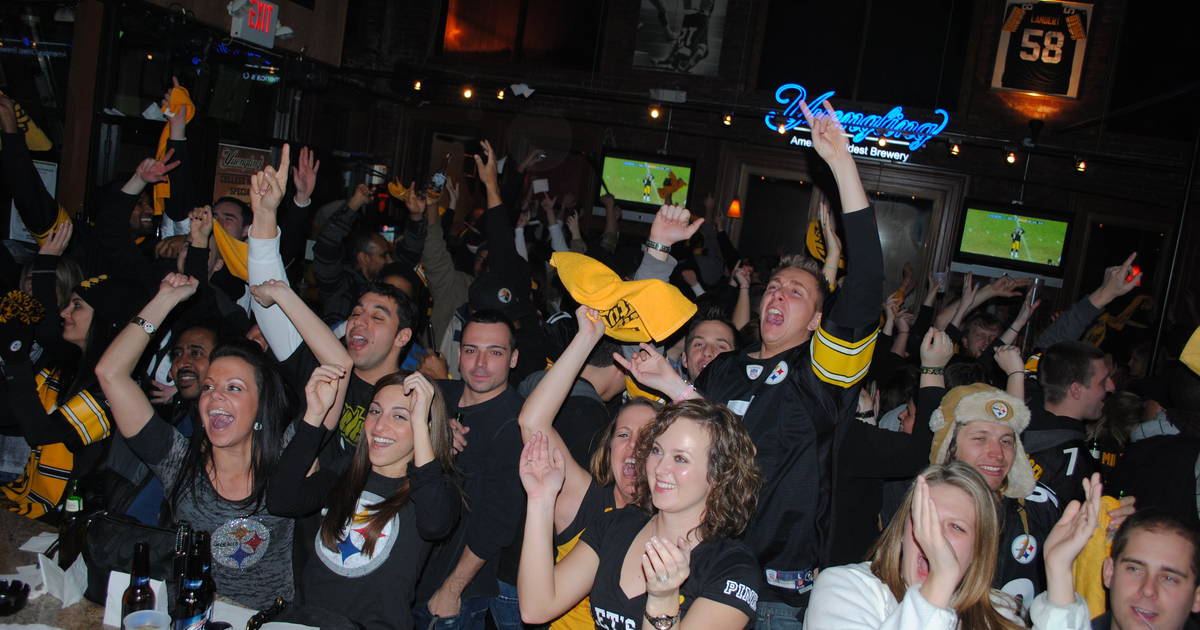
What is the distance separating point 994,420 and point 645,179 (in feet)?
29.0

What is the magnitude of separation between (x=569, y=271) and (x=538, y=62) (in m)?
10.3

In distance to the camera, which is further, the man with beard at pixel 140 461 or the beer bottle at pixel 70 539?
the man with beard at pixel 140 461

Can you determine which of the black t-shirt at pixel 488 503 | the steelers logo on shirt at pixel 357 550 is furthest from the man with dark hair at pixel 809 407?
the steelers logo on shirt at pixel 357 550

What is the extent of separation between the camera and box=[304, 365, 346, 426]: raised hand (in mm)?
2768

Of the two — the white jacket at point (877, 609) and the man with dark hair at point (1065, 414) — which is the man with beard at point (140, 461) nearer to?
the white jacket at point (877, 609)

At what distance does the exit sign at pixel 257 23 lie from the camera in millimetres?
7000

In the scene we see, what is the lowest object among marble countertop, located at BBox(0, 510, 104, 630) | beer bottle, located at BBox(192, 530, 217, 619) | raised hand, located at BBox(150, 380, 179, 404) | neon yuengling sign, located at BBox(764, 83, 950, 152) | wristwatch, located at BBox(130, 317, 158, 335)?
marble countertop, located at BBox(0, 510, 104, 630)

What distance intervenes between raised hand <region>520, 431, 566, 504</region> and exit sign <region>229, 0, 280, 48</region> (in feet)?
19.7

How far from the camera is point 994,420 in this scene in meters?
3.16

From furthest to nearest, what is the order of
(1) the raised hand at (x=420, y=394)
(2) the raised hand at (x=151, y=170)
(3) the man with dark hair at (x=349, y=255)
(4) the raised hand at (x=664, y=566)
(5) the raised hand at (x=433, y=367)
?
(3) the man with dark hair at (x=349, y=255), (2) the raised hand at (x=151, y=170), (5) the raised hand at (x=433, y=367), (1) the raised hand at (x=420, y=394), (4) the raised hand at (x=664, y=566)

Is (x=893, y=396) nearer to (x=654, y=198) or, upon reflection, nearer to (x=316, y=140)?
(x=654, y=198)

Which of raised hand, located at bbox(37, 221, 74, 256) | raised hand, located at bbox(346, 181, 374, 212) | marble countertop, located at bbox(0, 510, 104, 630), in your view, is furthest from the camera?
raised hand, located at bbox(346, 181, 374, 212)

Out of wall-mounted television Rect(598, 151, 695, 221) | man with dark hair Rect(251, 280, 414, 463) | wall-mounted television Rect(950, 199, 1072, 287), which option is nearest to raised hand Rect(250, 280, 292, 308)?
man with dark hair Rect(251, 280, 414, 463)

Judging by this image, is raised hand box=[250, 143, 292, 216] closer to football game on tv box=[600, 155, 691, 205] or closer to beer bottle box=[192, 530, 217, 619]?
beer bottle box=[192, 530, 217, 619]
